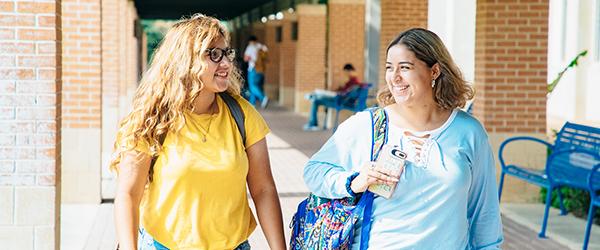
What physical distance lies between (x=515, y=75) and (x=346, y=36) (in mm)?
11879

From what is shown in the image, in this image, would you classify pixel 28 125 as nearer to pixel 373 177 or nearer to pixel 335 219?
pixel 335 219

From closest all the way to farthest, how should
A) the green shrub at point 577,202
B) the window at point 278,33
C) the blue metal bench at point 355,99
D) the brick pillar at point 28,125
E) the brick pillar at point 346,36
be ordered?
the brick pillar at point 28,125
the green shrub at point 577,202
the blue metal bench at point 355,99
the brick pillar at point 346,36
the window at point 278,33

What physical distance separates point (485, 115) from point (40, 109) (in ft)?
18.6

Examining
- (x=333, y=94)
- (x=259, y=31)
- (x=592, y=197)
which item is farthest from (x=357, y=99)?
(x=259, y=31)

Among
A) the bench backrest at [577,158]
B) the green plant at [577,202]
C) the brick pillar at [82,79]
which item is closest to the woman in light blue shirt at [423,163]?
the bench backrest at [577,158]

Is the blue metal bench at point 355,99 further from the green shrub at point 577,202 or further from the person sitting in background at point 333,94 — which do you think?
the green shrub at point 577,202

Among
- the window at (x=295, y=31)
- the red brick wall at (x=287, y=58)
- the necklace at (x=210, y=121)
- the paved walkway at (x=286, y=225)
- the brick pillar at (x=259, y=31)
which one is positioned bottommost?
the paved walkway at (x=286, y=225)

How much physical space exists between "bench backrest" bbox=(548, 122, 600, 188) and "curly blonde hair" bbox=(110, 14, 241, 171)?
15.7 feet

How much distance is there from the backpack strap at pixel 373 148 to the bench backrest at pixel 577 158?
14.4ft

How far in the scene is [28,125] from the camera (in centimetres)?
509

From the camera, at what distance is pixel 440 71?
3379 mm

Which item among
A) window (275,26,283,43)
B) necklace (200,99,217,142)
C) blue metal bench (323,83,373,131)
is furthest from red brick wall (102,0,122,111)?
window (275,26,283,43)

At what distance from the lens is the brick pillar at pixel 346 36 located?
70.2ft

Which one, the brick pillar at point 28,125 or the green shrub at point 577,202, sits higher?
the brick pillar at point 28,125
